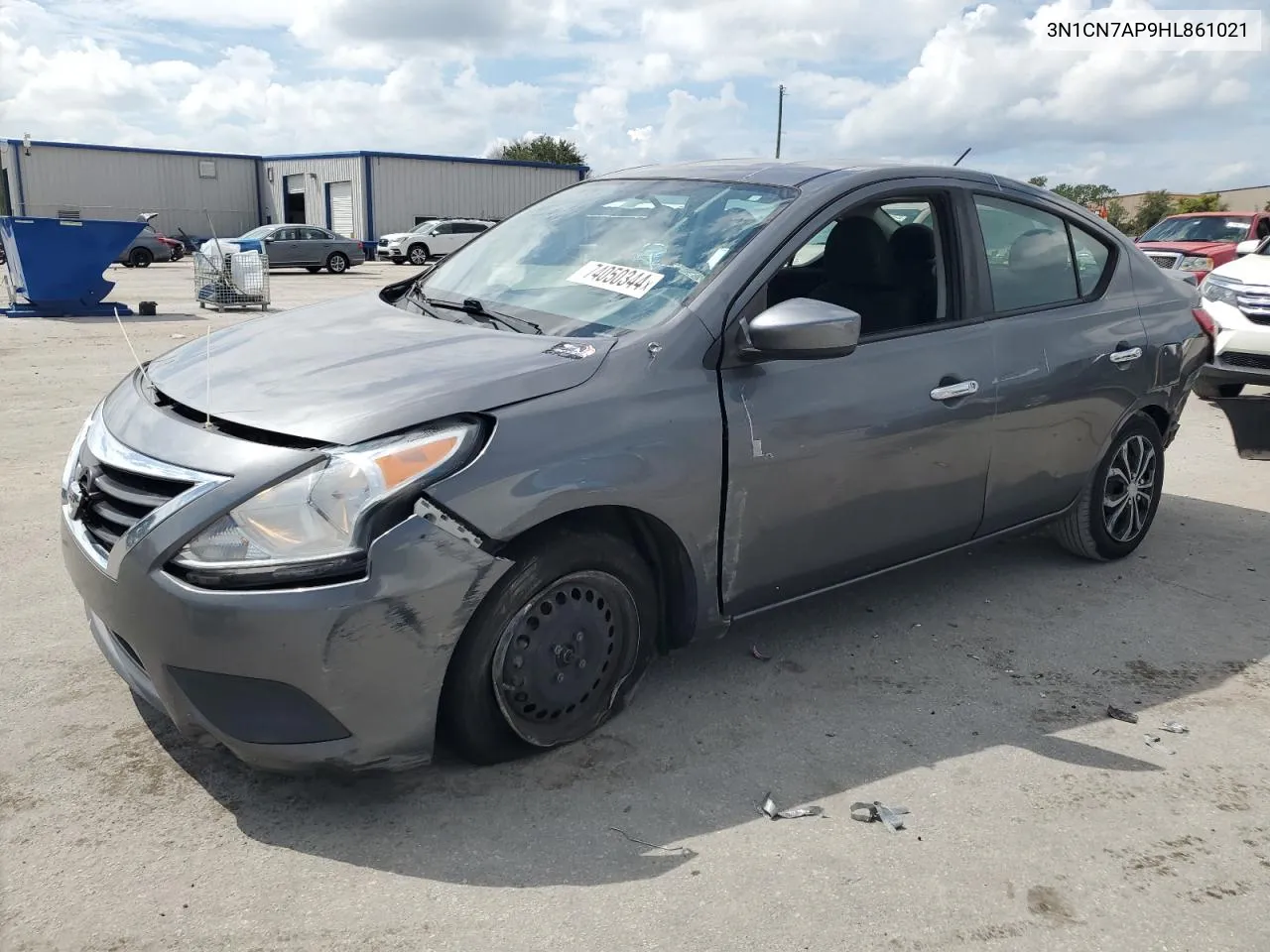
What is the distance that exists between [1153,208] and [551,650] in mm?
55637

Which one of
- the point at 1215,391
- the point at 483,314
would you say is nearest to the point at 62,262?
the point at 483,314

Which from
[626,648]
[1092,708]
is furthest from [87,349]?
[1092,708]

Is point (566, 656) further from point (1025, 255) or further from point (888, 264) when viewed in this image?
point (1025, 255)

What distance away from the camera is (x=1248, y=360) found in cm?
872

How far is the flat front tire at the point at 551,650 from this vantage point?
282cm

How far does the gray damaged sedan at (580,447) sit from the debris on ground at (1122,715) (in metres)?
0.83

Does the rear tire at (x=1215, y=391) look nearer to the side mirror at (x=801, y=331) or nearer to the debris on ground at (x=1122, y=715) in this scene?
the debris on ground at (x=1122, y=715)

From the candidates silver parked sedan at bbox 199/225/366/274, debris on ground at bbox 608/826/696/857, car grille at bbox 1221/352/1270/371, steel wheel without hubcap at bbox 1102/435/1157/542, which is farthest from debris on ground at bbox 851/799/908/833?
A: silver parked sedan at bbox 199/225/366/274

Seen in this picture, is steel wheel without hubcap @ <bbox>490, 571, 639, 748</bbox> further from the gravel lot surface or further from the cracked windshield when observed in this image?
Answer: the cracked windshield

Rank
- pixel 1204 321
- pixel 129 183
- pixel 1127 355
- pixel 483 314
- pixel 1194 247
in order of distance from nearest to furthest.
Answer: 1. pixel 483 314
2. pixel 1127 355
3. pixel 1204 321
4. pixel 1194 247
5. pixel 129 183

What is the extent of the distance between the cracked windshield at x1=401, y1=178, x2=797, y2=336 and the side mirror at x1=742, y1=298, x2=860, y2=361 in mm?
273

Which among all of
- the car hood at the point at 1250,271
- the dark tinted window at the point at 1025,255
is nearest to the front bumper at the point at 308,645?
the dark tinted window at the point at 1025,255

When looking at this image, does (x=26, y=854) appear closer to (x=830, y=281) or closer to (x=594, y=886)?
(x=594, y=886)

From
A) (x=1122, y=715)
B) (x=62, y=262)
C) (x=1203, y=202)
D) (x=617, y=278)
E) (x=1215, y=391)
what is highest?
(x=1203, y=202)
